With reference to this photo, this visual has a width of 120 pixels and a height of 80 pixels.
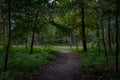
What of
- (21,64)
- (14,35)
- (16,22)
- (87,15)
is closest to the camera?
(16,22)

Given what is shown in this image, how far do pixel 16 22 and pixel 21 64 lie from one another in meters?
3.42

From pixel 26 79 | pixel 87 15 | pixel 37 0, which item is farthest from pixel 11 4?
pixel 87 15

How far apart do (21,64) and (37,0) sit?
6.17 m

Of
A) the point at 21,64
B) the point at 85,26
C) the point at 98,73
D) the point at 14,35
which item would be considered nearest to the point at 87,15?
the point at 85,26

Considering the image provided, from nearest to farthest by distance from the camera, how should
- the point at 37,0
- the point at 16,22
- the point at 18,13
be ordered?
1. the point at 37,0
2. the point at 18,13
3. the point at 16,22

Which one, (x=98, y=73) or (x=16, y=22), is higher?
(x=16, y=22)

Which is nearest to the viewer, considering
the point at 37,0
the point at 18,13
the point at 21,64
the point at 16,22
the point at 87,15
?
the point at 37,0

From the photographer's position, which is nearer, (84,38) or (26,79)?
(26,79)

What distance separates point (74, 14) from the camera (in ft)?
112

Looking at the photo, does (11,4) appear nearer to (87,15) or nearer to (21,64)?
(21,64)

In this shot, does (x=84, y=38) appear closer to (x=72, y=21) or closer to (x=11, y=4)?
(x=72, y=21)

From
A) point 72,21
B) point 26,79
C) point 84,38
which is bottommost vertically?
point 26,79

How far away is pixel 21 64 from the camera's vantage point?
16672 mm

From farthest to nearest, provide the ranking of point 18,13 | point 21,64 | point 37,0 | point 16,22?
point 21,64 → point 16,22 → point 18,13 → point 37,0
